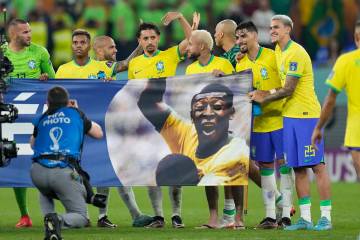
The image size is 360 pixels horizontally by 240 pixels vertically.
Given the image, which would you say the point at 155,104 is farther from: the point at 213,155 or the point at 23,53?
the point at 23,53

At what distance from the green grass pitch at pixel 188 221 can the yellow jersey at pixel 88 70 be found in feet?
5.96

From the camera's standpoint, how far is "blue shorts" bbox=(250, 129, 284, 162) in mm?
13445

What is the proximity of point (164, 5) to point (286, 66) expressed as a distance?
12.3 meters

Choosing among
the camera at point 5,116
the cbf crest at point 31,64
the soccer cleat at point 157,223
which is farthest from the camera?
the cbf crest at point 31,64

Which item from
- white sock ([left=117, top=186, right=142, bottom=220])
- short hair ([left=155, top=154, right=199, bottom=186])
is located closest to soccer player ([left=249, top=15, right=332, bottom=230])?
short hair ([left=155, top=154, right=199, bottom=186])

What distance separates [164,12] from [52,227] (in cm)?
1451

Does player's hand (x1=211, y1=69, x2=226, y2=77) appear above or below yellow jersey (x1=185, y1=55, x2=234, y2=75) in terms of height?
below

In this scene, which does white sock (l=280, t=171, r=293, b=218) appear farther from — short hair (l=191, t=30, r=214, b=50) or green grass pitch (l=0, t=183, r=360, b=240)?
short hair (l=191, t=30, r=214, b=50)

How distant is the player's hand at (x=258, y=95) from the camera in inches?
522

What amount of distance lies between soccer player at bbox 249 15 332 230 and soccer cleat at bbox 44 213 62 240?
10.2 feet

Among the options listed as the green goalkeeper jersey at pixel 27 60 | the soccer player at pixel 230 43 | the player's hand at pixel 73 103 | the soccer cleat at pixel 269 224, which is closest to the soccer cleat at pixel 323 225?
the soccer cleat at pixel 269 224

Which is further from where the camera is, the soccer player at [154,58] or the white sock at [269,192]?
the soccer player at [154,58]

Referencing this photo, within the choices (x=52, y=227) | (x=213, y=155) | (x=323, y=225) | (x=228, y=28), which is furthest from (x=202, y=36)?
(x=52, y=227)

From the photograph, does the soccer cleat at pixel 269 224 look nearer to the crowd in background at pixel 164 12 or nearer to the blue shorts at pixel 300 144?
the blue shorts at pixel 300 144
